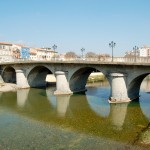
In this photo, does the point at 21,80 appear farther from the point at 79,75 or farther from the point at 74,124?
the point at 74,124

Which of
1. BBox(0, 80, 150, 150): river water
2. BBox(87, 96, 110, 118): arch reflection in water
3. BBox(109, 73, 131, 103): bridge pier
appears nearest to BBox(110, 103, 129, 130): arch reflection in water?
BBox(0, 80, 150, 150): river water

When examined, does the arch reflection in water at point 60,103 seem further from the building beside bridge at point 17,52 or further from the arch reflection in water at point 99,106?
the building beside bridge at point 17,52

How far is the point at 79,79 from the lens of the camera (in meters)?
47.5

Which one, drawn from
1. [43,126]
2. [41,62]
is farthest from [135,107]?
[41,62]

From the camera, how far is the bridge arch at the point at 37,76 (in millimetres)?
57053

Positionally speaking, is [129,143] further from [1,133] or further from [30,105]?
[30,105]

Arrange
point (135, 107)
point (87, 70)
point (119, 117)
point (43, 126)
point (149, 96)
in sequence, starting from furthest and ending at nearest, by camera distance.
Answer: point (87, 70) → point (149, 96) → point (135, 107) → point (119, 117) → point (43, 126)

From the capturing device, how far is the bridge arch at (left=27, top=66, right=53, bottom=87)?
187ft

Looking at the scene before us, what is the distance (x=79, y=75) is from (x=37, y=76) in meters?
15.6

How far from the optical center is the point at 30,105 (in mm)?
36938

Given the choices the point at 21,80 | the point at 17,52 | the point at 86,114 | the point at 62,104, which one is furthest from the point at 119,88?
the point at 17,52

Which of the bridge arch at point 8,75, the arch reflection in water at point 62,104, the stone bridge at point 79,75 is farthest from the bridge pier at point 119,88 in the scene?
the bridge arch at point 8,75

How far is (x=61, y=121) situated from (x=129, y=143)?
30.9 feet

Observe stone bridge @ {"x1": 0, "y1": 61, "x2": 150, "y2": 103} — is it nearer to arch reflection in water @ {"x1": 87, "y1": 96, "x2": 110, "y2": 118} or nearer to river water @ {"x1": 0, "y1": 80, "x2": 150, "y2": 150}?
arch reflection in water @ {"x1": 87, "y1": 96, "x2": 110, "y2": 118}
